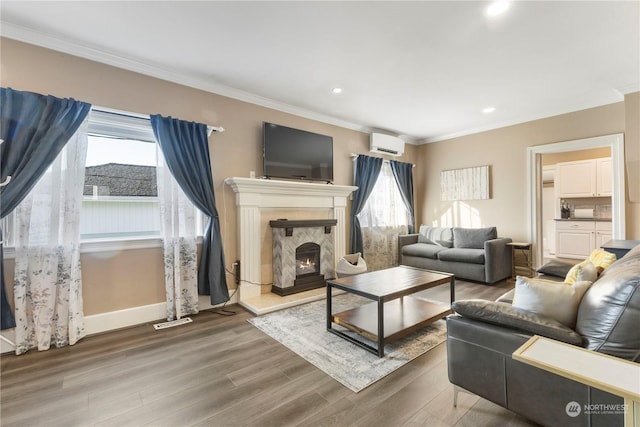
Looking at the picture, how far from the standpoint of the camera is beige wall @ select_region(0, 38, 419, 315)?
246 centimetres

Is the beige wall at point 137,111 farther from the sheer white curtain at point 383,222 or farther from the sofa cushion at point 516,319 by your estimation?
the sofa cushion at point 516,319

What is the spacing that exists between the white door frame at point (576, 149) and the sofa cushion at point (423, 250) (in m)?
1.48

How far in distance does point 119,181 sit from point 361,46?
2.76 m

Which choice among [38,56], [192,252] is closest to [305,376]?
[192,252]

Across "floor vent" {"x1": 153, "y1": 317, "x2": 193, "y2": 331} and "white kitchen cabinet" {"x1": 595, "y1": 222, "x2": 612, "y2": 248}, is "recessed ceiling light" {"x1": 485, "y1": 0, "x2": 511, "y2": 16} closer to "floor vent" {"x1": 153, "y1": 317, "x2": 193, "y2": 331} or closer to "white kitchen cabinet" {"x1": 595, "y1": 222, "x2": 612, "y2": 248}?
"floor vent" {"x1": 153, "y1": 317, "x2": 193, "y2": 331}

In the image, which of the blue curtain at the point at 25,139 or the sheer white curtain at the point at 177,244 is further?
the sheer white curtain at the point at 177,244

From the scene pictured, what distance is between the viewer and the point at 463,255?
14.3 ft

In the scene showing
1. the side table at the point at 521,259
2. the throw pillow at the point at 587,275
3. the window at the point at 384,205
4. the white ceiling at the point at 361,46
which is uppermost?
the white ceiling at the point at 361,46

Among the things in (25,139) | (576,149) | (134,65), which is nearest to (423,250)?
(576,149)

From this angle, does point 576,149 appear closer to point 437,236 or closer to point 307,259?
point 437,236

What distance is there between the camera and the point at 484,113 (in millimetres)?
4426

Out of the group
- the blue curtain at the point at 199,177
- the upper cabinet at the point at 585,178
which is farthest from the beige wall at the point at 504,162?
the blue curtain at the point at 199,177

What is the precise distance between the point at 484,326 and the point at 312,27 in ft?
8.19

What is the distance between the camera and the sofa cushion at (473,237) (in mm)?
4566
